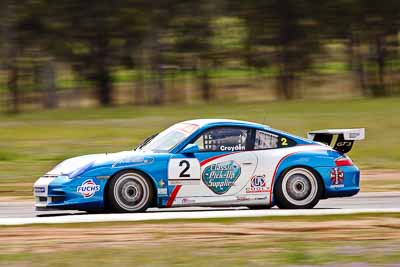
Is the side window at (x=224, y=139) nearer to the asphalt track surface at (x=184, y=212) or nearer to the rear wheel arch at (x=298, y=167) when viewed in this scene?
the rear wheel arch at (x=298, y=167)

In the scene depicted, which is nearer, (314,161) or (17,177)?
(314,161)

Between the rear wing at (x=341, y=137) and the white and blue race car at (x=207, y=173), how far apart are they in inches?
0.6

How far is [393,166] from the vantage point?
2016cm

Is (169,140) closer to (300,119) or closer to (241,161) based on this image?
(241,161)

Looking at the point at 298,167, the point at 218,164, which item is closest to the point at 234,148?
the point at 218,164

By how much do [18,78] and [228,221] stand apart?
28041 millimetres

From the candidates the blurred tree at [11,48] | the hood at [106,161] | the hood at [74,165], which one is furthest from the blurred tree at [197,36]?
the hood at [106,161]

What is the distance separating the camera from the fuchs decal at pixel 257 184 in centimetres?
1195

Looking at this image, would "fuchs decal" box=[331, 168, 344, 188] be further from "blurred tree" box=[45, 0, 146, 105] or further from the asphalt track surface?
"blurred tree" box=[45, 0, 146, 105]

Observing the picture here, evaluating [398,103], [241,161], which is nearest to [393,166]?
[241,161]

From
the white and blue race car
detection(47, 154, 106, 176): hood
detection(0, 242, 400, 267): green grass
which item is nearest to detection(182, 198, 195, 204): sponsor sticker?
the white and blue race car

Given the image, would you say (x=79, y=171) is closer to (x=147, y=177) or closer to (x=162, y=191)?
(x=147, y=177)

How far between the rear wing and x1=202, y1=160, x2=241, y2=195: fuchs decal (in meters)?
1.52

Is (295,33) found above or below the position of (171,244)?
above
